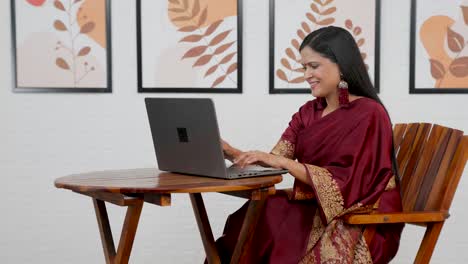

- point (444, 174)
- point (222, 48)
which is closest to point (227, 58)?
point (222, 48)

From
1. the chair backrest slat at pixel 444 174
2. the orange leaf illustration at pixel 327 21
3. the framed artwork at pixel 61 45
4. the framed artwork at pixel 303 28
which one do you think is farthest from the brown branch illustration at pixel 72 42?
the chair backrest slat at pixel 444 174

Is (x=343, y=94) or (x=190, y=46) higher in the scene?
(x=190, y=46)

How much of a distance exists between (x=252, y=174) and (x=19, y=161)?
1.72 metres

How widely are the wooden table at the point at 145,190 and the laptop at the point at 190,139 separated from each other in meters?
0.05

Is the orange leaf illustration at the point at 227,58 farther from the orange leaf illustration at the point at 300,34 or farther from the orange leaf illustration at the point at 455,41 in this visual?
the orange leaf illustration at the point at 455,41

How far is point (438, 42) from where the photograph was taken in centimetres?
384

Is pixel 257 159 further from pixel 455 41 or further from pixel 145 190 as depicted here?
pixel 455 41

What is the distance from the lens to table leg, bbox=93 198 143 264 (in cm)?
224

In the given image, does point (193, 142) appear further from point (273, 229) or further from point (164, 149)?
point (273, 229)

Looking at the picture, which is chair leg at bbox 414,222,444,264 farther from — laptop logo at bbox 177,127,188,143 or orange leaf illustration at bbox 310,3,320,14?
orange leaf illustration at bbox 310,3,320,14

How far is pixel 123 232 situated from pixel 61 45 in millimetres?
1611

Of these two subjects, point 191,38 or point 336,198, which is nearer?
point 336,198

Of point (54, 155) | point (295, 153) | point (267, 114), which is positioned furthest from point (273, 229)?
point (54, 155)

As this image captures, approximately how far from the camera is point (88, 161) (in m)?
3.67
